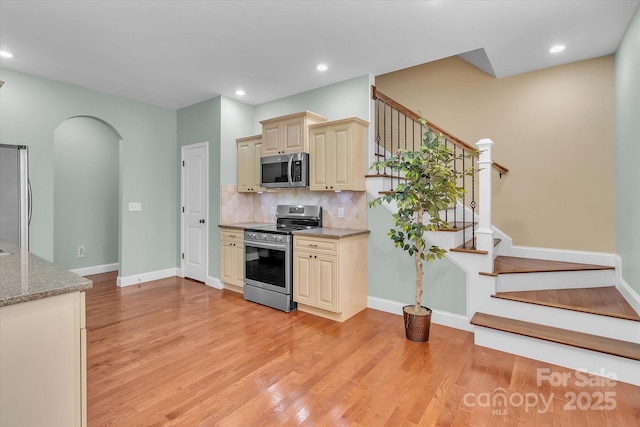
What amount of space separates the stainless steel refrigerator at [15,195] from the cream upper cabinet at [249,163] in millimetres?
2460

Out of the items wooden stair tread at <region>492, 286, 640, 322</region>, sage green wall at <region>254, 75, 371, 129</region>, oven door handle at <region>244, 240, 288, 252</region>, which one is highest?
sage green wall at <region>254, 75, 371, 129</region>

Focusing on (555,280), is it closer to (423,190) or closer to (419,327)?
(419,327)

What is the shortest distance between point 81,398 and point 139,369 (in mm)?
1054

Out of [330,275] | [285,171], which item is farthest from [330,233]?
[285,171]

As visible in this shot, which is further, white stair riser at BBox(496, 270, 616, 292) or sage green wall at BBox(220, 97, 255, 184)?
sage green wall at BBox(220, 97, 255, 184)

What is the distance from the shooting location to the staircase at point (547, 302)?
2322 millimetres

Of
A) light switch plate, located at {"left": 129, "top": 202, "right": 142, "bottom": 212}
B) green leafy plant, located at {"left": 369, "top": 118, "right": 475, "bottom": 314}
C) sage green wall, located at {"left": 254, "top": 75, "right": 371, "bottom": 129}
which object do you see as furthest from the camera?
light switch plate, located at {"left": 129, "top": 202, "right": 142, "bottom": 212}

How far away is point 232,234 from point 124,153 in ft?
6.93

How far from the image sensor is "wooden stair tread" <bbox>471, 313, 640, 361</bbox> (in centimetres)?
222

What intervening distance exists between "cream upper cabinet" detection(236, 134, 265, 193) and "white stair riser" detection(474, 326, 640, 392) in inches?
→ 128

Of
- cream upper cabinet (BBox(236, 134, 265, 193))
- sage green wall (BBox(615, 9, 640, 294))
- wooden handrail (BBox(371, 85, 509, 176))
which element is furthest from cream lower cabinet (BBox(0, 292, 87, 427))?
sage green wall (BBox(615, 9, 640, 294))

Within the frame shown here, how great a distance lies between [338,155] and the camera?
143 inches

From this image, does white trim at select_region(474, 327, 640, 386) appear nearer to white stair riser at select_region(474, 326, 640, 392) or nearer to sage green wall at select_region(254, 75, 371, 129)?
white stair riser at select_region(474, 326, 640, 392)

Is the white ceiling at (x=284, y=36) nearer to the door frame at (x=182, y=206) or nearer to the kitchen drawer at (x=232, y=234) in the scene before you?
the door frame at (x=182, y=206)
